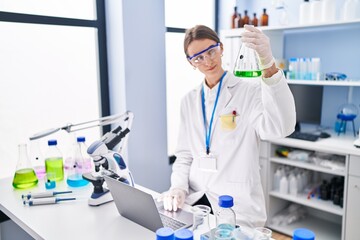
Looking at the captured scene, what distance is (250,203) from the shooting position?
1610 mm

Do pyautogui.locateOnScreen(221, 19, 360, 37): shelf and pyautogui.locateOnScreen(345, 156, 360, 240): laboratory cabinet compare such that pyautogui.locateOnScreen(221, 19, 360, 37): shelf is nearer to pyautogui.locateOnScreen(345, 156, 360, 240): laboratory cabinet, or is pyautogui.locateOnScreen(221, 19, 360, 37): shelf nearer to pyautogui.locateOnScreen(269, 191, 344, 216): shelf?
pyautogui.locateOnScreen(345, 156, 360, 240): laboratory cabinet

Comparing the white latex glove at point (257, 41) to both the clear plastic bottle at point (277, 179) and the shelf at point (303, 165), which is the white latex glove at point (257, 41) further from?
the clear plastic bottle at point (277, 179)

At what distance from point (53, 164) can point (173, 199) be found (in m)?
0.77

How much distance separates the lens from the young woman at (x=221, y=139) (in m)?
1.62

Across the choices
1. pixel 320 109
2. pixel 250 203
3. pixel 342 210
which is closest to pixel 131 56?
pixel 250 203

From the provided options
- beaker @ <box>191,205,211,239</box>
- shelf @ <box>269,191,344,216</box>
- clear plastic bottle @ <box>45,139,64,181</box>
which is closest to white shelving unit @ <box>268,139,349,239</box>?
shelf @ <box>269,191,344,216</box>

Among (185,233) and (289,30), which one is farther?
(289,30)

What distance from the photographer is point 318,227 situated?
2947 millimetres

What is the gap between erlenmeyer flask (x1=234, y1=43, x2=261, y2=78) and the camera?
1.36 meters

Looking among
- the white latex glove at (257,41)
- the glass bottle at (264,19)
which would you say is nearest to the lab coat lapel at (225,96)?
the white latex glove at (257,41)

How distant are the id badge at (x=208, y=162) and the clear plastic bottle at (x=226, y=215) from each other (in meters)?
0.53

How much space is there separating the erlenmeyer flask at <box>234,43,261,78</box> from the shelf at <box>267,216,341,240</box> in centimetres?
192

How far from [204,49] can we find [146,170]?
4.80ft

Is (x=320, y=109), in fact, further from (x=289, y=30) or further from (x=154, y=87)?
(x=154, y=87)
